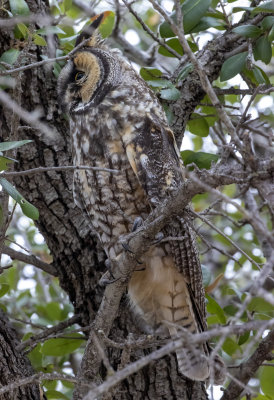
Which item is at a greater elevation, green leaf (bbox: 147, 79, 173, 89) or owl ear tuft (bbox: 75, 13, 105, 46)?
owl ear tuft (bbox: 75, 13, 105, 46)

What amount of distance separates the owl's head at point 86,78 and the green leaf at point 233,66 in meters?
0.45

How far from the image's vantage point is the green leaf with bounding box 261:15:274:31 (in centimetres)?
226

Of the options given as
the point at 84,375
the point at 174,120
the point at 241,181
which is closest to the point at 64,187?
the point at 174,120

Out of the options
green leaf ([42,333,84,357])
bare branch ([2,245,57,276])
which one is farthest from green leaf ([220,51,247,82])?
green leaf ([42,333,84,357])

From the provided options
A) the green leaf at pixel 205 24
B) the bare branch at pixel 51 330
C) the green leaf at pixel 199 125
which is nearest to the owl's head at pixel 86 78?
the green leaf at pixel 205 24

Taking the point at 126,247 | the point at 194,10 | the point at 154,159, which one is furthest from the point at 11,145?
the point at 194,10

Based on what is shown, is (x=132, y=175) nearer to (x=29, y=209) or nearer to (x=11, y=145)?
(x=29, y=209)

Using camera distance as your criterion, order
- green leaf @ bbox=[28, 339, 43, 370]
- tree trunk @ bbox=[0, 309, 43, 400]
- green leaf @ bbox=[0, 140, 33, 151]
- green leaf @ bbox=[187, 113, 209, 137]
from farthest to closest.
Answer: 1. green leaf @ bbox=[187, 113, 209, 137]
2. green leaf @ bbox=[28, 339, 43, 370]
3. tree trunk @ bbox=[0, 309, 43, 400]
4. green leaf @ bbox=[0, 140, 33, 151]

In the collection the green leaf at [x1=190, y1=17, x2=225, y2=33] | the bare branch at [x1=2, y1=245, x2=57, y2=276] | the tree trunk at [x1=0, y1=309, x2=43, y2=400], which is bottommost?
the tree trunk at [x1=0, y1=309, x2=43, y2=400]

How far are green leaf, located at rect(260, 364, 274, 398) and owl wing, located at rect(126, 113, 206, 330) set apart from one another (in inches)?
12.9

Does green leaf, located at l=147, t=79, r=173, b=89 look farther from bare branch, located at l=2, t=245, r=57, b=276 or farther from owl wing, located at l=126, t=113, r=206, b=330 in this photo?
bare branch, located at l=2, t=245, r=57, b=276

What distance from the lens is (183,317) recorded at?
2.48 meters

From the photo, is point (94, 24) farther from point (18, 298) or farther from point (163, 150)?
point (18, 298)

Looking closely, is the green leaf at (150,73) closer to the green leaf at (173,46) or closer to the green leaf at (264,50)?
the green leaf at (173,46)
